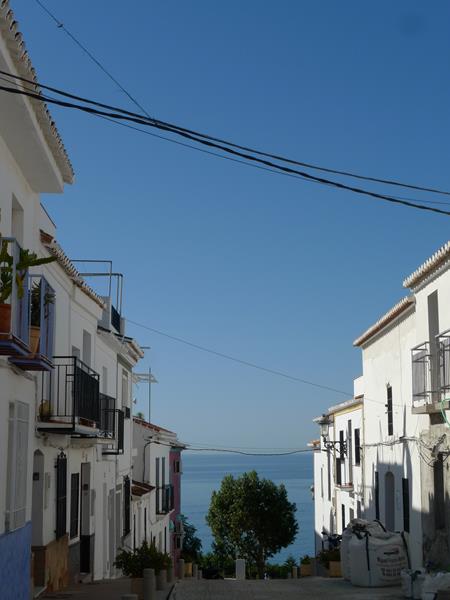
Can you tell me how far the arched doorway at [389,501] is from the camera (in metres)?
23.9

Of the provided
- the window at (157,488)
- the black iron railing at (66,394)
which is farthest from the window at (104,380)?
the window at (157,488)

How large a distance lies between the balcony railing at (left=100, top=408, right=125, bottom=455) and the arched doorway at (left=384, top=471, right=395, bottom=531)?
726 centimetres

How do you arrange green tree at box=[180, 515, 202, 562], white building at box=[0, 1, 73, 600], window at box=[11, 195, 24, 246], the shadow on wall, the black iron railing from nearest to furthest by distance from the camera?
white building at box=[0, 1, 73, 600] → window at box=[11, 195, 24, 246] → the black iron railing → the shadow on wall → green tree at box=[180, 515, 202, 562]

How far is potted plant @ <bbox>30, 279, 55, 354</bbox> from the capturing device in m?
12.6

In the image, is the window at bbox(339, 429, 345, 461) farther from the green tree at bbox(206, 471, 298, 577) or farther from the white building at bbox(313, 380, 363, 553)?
the green tree at bbox(206, 471, 298, 577)

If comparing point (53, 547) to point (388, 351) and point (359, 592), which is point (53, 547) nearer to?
point (359, 592)

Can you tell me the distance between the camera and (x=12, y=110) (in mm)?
11734

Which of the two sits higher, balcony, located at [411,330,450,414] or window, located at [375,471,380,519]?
balcony, located at [411,330,450,414]

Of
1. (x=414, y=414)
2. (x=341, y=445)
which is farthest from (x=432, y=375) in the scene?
(x=341, y=445)

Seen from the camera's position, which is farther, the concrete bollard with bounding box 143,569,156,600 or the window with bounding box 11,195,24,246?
the concrete bollard with bounding box 143,569,156,600

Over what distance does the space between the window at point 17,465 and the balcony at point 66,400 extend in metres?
2.94

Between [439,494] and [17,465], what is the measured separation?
361 inches

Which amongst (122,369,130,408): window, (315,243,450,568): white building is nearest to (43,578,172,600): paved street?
(315,243,450,568): white building

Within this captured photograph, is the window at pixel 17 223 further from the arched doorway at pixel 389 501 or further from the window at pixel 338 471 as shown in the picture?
the window at pixel 338 471
